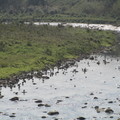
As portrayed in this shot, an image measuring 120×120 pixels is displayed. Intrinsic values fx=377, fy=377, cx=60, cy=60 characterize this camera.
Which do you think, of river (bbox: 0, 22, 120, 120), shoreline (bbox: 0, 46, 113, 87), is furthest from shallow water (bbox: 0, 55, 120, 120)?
shoreline (bbox: 0, 46, 113, 87)

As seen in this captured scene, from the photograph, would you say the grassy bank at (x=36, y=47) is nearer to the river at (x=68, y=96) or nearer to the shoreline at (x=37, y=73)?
the shoreline at (x=37, y=73)

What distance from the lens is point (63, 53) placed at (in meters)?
150

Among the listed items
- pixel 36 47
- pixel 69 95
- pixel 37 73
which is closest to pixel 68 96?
Answer: pixel 69 95

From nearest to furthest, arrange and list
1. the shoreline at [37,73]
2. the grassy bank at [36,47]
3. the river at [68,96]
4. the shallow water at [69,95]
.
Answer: the river at [68,96] → the shallow water at [69,95] → the shoreline at [37,73] → the grassy bank at [36,47]

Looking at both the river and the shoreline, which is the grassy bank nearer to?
the shoreline

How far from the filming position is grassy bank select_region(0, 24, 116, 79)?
124m

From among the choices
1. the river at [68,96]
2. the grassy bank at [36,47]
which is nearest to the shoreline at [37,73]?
the river at [68,96]

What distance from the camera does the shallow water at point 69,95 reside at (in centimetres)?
7719

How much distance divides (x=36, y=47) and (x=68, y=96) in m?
65.6

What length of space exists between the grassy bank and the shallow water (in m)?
10.4

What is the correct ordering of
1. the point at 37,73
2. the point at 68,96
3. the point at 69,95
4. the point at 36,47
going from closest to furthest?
the point at 68,96 → the point at 69,95 → the point at 37,73 → the point at 36,47

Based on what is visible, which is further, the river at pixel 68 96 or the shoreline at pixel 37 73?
the shoreline at pixel 37 73

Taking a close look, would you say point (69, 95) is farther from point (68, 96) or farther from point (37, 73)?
point (37, 73)

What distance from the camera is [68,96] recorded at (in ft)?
300
